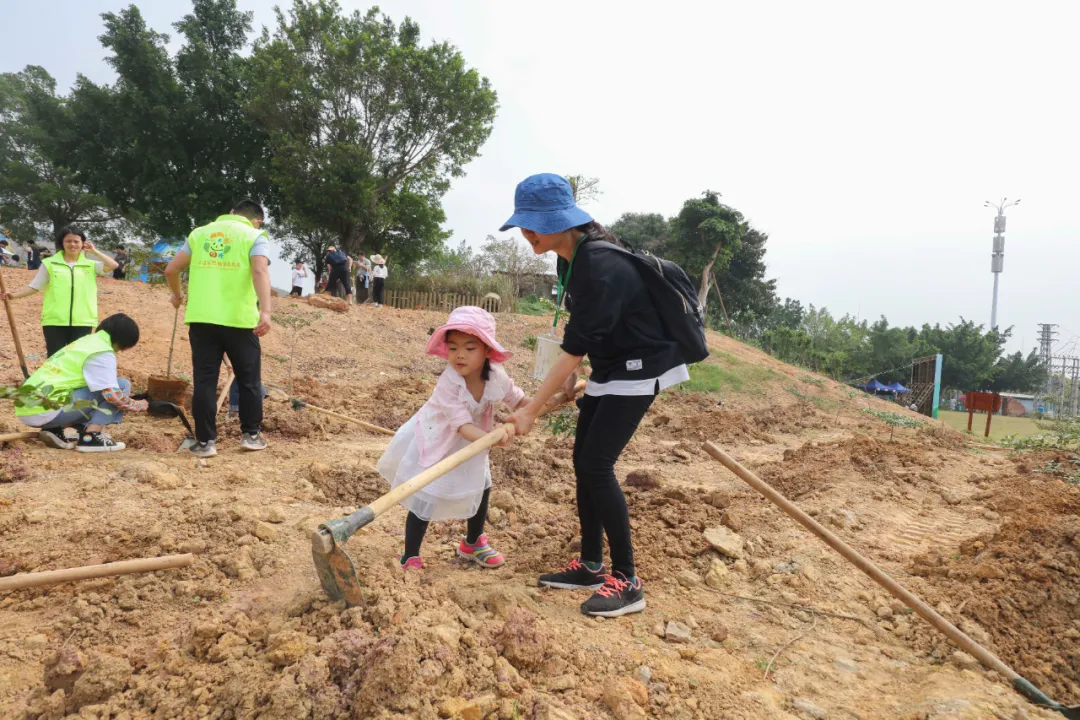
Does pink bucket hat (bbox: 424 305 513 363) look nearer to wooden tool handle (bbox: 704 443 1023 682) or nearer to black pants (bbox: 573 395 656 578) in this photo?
black pants (bbox: 573 395 656 578)

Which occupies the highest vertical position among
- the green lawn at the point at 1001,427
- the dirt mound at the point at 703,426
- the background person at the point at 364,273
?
the background person at the point at 364,273

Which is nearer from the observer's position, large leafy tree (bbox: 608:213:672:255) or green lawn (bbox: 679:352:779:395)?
green lawn (bbox: 679:352:779:395)

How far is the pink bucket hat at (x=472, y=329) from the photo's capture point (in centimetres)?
264

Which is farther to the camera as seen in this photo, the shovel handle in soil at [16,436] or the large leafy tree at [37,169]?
the large leafy tree at [37,169]

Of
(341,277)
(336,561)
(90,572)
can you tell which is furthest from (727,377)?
(90,572)

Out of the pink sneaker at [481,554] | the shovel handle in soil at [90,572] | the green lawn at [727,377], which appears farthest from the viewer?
the green lawn at [727,377]

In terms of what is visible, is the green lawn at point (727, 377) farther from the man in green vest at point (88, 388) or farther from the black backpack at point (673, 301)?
the black backpack at point (673, 301)

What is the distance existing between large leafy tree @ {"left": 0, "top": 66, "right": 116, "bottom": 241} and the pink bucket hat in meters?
23.0

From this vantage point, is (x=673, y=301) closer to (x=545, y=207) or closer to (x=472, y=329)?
(x=545, y=207)

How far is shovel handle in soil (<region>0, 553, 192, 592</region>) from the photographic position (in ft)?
6.88

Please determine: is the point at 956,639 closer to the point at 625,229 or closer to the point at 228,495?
the point at 228,495

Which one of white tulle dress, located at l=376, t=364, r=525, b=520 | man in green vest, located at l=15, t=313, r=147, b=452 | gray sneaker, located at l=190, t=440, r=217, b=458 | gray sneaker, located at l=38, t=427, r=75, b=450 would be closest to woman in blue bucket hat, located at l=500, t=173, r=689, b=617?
white tulle dress, located at l=376, t=364, r=525, b=520

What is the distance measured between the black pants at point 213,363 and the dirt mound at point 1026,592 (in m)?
4.24

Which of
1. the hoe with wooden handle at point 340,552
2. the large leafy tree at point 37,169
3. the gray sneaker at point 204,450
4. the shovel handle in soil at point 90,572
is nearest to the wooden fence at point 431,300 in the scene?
the large leafy tree at point 37,169
